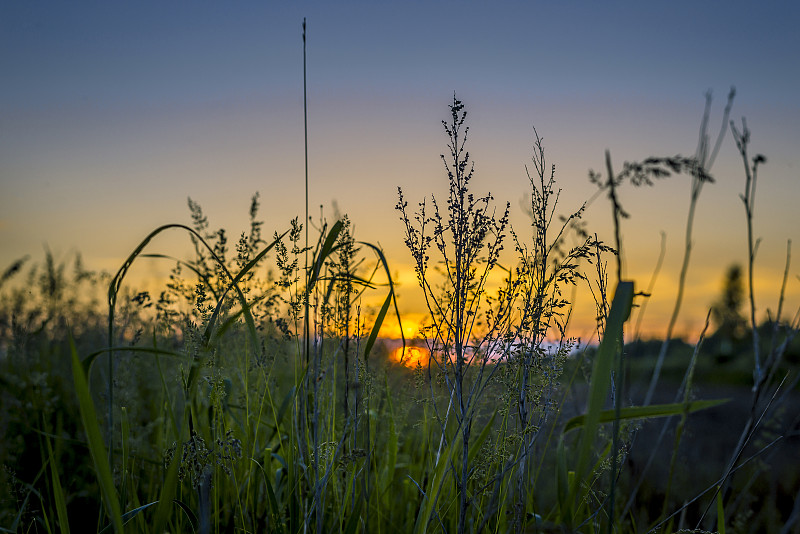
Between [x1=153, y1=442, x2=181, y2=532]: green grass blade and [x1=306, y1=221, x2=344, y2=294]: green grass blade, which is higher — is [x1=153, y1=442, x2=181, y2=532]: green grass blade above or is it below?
below

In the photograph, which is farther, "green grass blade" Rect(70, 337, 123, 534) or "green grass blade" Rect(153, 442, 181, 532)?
"green grass blade" Rect(153, 442, 181, 532)

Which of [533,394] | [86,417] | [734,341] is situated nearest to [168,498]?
[86,417]

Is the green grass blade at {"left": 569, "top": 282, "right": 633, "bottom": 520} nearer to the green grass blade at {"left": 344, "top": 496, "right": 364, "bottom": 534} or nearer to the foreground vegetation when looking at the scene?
the foreground vegetation

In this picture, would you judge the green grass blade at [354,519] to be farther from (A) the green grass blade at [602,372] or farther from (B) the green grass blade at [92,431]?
(A) the green grass blade at [602,372]

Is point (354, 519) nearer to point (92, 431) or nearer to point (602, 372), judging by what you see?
point (92, 431)

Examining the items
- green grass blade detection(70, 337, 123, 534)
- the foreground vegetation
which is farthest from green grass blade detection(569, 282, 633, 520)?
green grass blade detection(70, 337, 123, 534)

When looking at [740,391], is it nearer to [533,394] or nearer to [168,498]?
[533,394]

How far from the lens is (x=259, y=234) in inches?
110

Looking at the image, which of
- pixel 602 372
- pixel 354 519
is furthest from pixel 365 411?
pixel 602 372

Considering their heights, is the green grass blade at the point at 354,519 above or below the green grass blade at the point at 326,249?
below

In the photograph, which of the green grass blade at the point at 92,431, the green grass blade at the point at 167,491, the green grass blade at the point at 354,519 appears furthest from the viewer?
the green grass blade at the point at 354,519

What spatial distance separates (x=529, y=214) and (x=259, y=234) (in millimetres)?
1186

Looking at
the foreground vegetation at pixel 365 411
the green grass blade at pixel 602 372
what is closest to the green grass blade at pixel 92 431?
the foreground vegetation at pixel 365 411

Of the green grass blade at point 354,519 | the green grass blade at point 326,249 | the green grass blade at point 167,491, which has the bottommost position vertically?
the green grass blade at point 354,519
